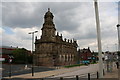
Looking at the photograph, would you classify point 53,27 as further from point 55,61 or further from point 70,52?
point 70,52

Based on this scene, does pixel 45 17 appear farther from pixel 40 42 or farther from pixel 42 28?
pixel 40 42

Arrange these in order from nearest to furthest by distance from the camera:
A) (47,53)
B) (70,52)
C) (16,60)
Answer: (47,53)
(16,60)
(70,52)

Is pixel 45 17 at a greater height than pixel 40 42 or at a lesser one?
greater

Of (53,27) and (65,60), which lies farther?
(65,60)

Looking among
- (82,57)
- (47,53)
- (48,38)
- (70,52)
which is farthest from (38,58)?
(82,57)

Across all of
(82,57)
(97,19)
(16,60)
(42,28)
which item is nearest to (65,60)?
(42,28)

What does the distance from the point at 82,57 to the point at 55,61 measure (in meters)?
55.3

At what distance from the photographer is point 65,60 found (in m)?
72.4

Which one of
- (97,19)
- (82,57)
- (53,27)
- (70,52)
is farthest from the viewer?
(82,57)

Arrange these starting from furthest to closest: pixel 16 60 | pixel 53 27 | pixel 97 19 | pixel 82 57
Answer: pixel 82 57 < pixel 16 60 < pixel 53 27 < pixel 97 19

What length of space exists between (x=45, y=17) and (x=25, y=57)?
2291cm

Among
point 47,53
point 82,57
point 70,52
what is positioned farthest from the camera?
point 82,57

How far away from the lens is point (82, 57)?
376 ft

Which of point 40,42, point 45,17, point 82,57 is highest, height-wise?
point 45,17
